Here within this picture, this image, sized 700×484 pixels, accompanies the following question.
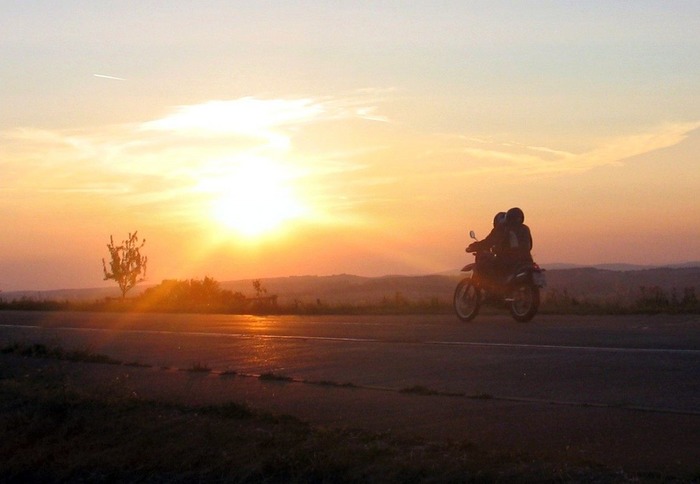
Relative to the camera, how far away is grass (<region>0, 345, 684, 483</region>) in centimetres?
842

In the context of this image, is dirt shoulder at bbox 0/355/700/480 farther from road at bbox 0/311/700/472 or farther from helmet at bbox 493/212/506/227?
helmet at bbox 493/212/506/227

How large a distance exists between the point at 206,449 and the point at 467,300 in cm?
1251

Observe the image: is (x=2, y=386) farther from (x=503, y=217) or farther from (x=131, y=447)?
(x=503, y=217)

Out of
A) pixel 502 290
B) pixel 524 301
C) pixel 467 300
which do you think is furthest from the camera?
pixel 467 300

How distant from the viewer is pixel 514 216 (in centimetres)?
2119

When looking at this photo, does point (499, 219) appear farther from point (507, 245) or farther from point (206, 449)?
point (206, 449)

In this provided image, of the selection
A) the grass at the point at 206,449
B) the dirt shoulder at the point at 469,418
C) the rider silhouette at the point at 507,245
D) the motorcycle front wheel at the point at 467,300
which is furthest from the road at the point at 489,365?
the rider silhouette at the point at 507,245

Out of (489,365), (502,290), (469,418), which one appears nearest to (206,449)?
(469,418)

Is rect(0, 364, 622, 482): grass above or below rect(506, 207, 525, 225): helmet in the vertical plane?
below

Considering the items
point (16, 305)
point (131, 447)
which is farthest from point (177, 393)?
point (16, 305)

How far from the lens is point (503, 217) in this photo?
21359mm

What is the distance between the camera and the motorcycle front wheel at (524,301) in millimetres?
20344

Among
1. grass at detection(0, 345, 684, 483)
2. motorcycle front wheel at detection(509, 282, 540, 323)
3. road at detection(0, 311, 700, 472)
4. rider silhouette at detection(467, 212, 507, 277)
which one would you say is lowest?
grass at detection(0, 345, 684, 483)

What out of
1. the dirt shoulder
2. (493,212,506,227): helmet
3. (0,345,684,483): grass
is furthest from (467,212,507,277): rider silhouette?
(0,345,684,483): grass
